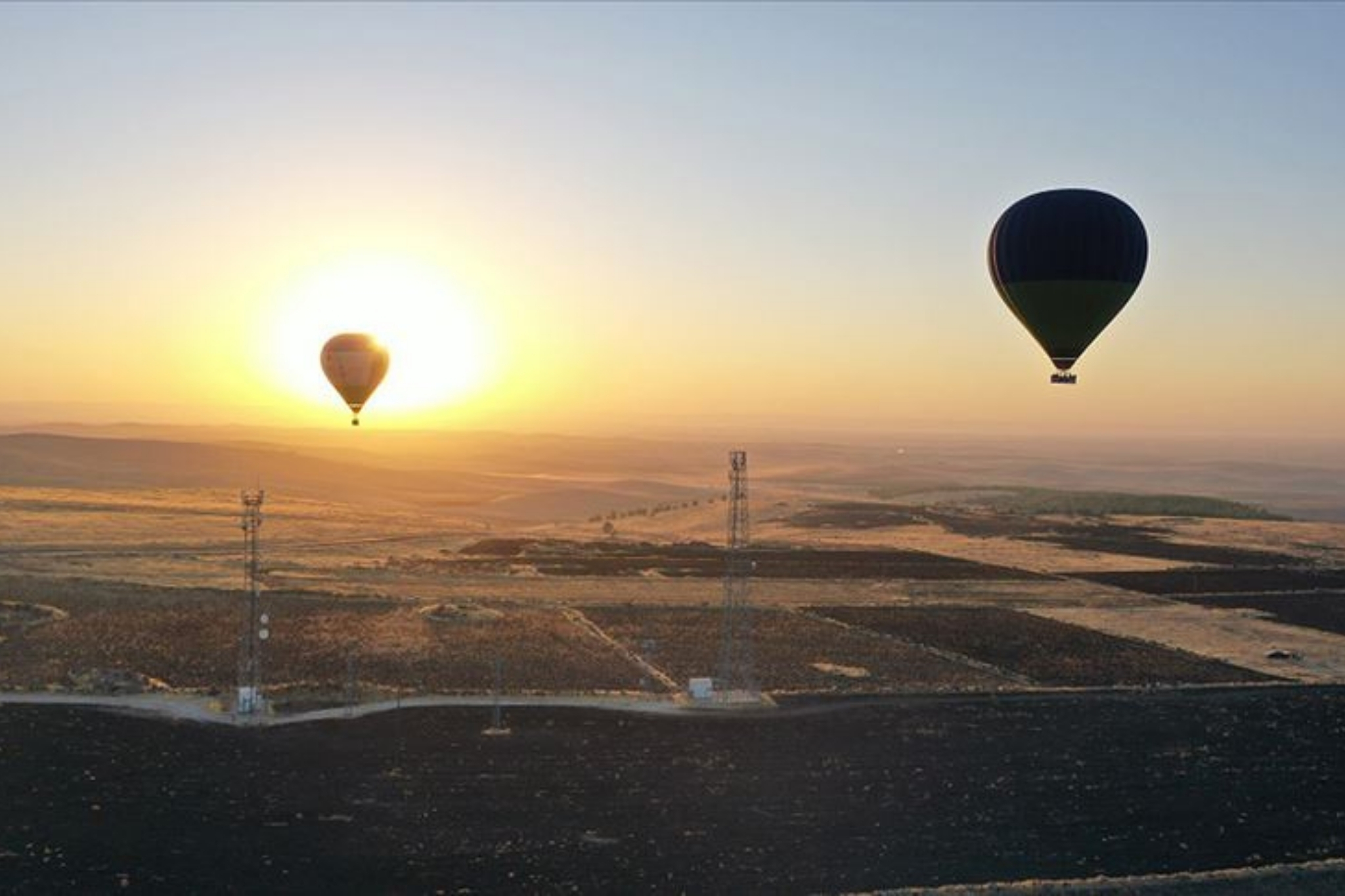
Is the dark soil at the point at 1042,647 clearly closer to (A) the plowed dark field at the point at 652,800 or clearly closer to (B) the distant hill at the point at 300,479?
(A) the plowed dark field at the point at 652,800

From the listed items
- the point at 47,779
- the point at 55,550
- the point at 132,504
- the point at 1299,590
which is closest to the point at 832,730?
the point at 47,779

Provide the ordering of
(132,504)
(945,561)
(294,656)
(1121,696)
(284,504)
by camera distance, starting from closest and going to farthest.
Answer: (1121,696) → (294,656) → (945,561) → (132,504) → (284,504)

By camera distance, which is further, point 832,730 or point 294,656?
point 294,656

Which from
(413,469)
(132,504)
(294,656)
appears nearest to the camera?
(294,656)

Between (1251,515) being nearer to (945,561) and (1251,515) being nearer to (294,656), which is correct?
(945,561)

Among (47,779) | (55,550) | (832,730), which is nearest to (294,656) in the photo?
(47,779)

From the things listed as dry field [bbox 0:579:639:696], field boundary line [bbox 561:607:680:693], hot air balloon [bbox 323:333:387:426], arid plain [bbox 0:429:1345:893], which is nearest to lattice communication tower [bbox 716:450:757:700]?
arid plain [bbox 0:429:1345:893]

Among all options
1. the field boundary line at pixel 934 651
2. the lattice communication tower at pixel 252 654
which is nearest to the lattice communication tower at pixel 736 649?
the field boundary line at pixel 934 651

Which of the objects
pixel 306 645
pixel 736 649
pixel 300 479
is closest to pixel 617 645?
pixel 736 649
